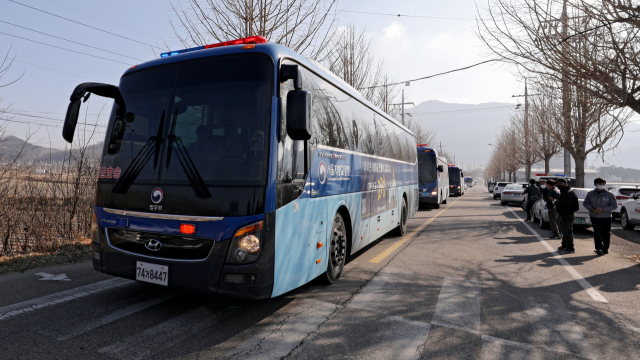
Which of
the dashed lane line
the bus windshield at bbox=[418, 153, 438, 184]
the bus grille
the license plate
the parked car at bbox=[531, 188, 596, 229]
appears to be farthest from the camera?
the bus windshield at bbox=[418, 153, 438, 184]

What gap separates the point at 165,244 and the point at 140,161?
96cm

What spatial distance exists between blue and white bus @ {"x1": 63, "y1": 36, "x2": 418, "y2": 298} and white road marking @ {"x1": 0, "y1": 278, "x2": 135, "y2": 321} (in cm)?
77

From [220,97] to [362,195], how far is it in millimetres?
3385

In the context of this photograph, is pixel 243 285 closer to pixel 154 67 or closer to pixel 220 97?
pixel 220 97

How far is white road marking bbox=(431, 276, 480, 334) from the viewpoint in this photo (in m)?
4.09

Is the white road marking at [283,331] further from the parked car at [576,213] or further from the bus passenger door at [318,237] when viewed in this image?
the parked car at [576,213]

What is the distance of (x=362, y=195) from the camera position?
21.5 feet

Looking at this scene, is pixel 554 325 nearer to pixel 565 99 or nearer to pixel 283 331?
pixel 283 331

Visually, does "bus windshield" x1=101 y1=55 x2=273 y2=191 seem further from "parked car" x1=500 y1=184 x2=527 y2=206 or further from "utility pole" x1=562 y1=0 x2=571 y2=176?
"parked car" x1=500 y1=184 x2=527 y2=206

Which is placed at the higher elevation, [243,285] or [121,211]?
[121,211]

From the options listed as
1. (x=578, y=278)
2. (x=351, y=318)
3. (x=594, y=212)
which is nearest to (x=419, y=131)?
(x=594, y=212)

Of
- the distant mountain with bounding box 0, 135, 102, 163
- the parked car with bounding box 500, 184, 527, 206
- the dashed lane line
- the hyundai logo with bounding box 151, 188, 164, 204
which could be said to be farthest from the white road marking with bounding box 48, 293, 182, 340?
the parked car with bounding box 500, 184, 527, 206

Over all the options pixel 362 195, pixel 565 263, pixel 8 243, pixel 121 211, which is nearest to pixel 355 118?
pixel 362 195

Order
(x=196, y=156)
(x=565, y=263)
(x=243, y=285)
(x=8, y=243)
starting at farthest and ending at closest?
1. (x=565, y=263)
2. (x=8, y=243)
3. (x=196, y=156)
4. (x=243, y=285)
